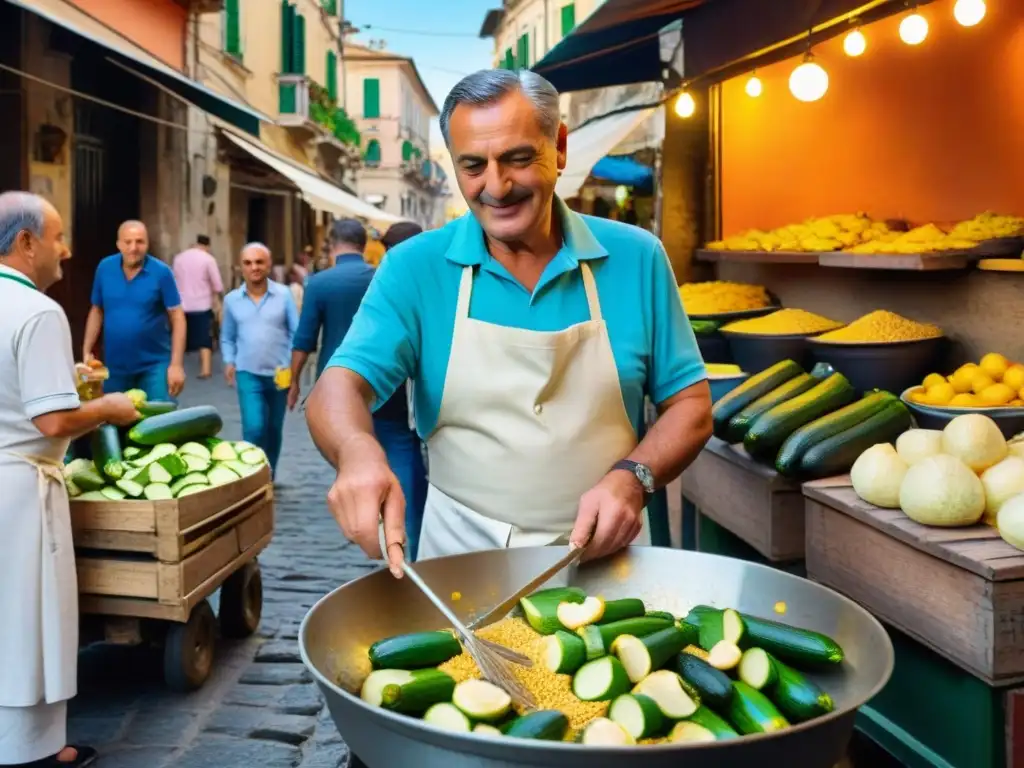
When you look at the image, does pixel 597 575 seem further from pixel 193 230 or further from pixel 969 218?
pixel 193 230

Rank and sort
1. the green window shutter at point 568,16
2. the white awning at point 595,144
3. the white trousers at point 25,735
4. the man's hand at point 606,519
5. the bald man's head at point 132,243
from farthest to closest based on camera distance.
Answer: the green window shutter at point 568,16, the white awning at point 595,144, the bald man's head at point 132,243, the white trousers at point 25,735, the man's hand at point 606,519

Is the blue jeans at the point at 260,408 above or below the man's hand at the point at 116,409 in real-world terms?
below

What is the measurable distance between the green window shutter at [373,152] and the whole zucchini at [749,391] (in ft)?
161

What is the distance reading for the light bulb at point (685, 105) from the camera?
7575 millimetres

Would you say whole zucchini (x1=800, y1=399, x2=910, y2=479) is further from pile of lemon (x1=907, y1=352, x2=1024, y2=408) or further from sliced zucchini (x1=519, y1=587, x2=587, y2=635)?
sliced zucchini (x1=519, y1=587, x2=587, y2=635)

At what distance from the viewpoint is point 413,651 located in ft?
5.59

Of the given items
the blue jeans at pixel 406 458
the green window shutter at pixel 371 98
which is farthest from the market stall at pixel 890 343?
the green window shutter at pixel 371 98

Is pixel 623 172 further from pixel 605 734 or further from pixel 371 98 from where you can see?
pixel 371 98

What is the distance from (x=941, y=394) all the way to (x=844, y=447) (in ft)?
1.92

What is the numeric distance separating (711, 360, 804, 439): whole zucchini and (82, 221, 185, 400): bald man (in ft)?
14.1

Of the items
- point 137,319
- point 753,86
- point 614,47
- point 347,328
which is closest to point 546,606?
point 347,328

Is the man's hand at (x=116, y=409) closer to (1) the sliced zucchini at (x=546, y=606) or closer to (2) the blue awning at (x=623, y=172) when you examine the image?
(1) the sliced zucchini at (x=546, y=606)

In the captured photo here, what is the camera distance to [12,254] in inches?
148

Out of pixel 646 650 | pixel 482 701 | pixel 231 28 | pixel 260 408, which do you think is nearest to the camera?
pixel 482 701
